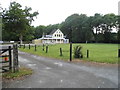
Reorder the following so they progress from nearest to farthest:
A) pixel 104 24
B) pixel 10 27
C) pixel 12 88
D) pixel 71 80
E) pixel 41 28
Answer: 1. pixel 12 88
2. pixel 71 80
3. pixel 10 27
4. pixel 104 24
5. pixel 41 28

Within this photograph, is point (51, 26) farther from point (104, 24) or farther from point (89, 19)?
point (104, 24)

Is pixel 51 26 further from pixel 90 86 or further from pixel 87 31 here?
pixel 90 86

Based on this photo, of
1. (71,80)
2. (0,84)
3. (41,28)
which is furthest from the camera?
(41,28)

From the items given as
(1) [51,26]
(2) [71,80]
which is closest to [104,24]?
(1) [51,26]

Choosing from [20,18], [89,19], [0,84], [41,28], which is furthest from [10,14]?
[41,28]

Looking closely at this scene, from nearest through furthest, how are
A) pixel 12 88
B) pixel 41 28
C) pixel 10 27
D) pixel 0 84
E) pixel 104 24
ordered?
pixel 12 88
pixel 0 84
pixel 10 27
pixel 104 24
pixel 41 28

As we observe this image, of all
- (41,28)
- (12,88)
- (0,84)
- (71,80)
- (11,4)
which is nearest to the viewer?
(12,88)

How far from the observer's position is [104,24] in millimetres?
76188

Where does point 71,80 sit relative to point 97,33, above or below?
below

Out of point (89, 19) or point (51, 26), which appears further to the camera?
point (51, 26)

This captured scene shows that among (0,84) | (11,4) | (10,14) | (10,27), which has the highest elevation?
(11,4)

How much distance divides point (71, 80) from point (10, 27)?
30.3m

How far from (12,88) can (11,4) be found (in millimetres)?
34721

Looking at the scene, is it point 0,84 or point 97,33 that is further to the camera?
point 97,33
